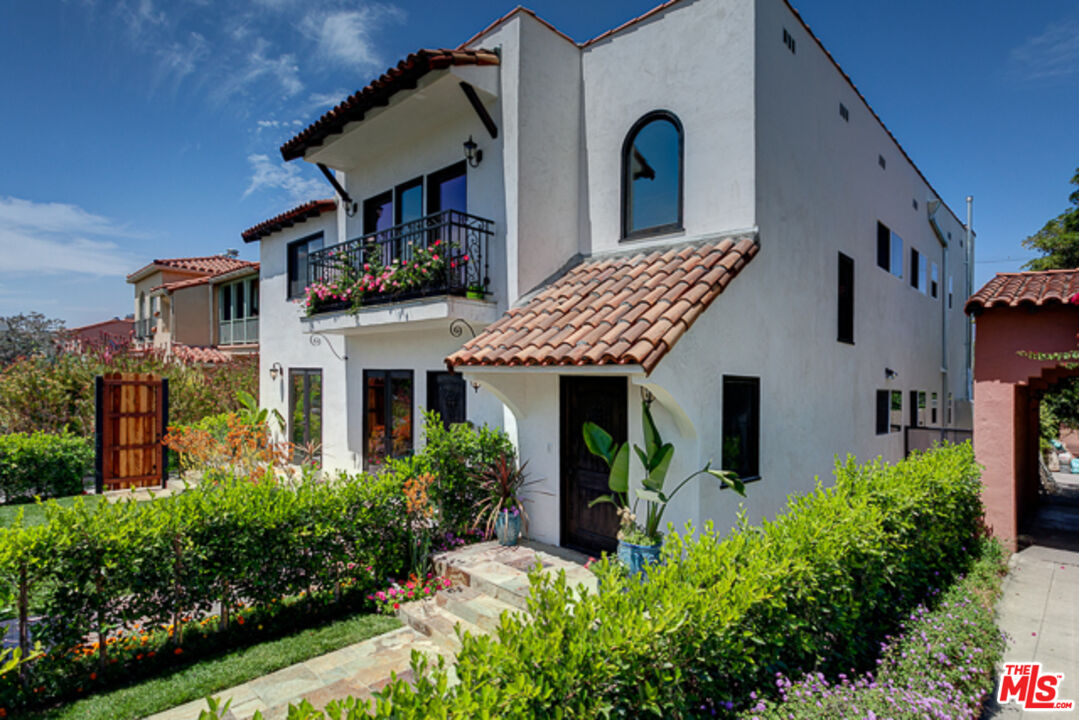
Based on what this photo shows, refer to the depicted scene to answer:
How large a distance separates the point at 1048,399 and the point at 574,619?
25418 mm

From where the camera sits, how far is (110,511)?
548 cm

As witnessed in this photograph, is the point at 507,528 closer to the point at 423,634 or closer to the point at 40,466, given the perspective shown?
the point at 423,634

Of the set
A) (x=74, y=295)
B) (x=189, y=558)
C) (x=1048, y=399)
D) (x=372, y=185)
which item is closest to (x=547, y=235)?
(x=372, y=185)

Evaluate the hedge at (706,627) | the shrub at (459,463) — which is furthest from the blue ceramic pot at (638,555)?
the shrub at (459,463)

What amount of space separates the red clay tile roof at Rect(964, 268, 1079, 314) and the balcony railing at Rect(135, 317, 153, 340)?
34.8 meters

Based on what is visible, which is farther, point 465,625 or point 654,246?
point 654,246

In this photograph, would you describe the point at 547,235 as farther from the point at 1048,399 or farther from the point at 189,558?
the point at 1048,399

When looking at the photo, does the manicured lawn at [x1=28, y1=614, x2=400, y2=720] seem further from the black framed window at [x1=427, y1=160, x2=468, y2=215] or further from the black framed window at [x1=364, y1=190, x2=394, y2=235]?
the black framed window at [x1=364, y1=190, x2=394, y2=235]

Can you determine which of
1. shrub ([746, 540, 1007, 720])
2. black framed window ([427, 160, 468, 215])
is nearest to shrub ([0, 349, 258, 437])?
black framed window ([427, 160, 468, 215])

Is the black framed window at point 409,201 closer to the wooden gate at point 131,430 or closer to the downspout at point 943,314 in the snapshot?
the wooden gate at point 131,430

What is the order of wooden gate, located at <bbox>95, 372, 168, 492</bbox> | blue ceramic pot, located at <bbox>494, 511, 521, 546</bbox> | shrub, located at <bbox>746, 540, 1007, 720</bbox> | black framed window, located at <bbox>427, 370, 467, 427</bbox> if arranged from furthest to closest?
wooden gate, located at <bbox>95, 372, 168, 492</bbox> → black framed window, located at <bbox>427, 370, 467, 427</bbox> → blue ceramic pot, located at <bbox>494, 511, 521, 546</bbox> → shrub, located at <bbox>746, 540, 1007, 720</bbox>

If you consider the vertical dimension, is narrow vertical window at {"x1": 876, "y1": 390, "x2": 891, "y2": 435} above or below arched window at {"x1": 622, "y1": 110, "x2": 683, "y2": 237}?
below

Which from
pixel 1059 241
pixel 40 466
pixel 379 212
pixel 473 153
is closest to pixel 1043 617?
pixel 473 153

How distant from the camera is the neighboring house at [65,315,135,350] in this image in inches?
716
